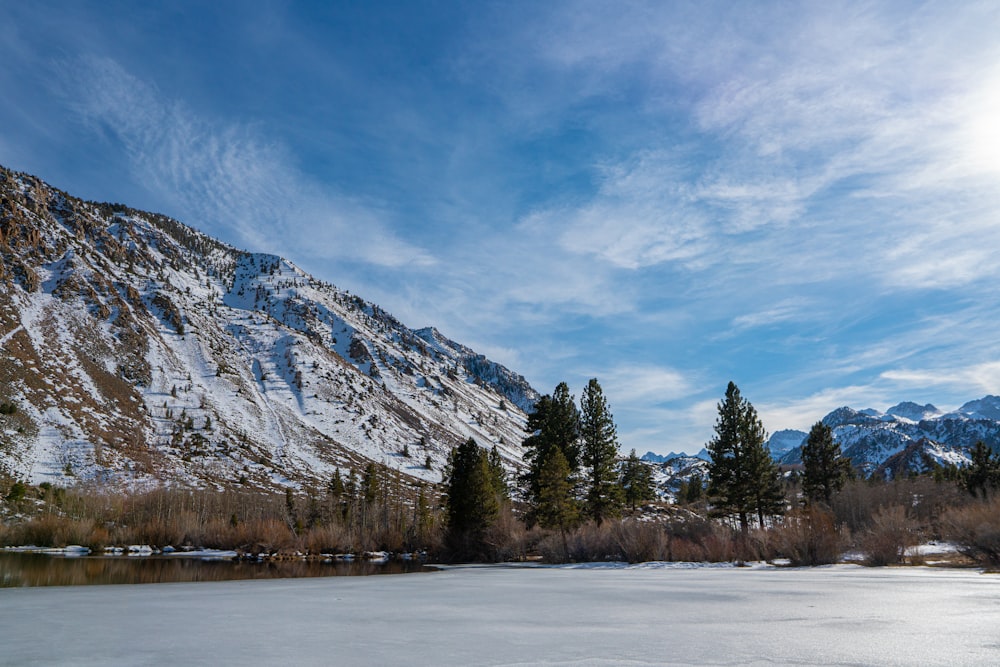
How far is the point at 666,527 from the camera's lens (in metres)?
41.2

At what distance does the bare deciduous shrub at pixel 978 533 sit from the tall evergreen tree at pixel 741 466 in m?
30.0

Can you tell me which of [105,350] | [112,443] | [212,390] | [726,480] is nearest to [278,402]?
[212,390]

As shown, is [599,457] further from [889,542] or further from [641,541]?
[889,542]

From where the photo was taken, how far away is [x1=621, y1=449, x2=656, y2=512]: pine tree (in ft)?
322

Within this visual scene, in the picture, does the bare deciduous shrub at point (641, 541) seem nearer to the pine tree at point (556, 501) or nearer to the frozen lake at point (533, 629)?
the pine tree at point (556, 501)

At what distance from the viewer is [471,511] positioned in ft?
185

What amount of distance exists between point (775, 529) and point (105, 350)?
183 meters

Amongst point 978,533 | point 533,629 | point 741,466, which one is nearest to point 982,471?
point 741,466

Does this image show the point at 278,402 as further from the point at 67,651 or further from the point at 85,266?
the point at 67,651

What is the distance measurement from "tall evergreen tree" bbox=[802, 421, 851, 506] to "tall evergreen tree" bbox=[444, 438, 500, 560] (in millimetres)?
40730

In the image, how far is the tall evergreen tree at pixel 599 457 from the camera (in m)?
54.6

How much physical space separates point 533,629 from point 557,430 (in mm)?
52187

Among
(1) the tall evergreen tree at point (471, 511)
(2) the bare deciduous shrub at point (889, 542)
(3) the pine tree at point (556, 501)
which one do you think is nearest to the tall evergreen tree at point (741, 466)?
(3) the pine tree at point (556, 501)

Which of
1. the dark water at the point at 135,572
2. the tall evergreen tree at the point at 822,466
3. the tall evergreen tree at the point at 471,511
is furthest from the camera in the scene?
the tall evergreen tree at the point at 822,466
